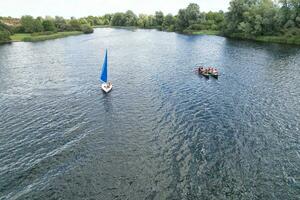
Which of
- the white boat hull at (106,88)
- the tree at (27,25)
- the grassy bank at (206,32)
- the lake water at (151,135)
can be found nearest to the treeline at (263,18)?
the grassy bank at (206,32)

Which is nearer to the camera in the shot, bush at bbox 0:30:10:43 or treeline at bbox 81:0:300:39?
treeline at bbox 81:0:300:39

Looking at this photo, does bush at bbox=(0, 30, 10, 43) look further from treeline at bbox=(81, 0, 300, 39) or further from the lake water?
treeline at bbox=(81, 0, 300, 39)

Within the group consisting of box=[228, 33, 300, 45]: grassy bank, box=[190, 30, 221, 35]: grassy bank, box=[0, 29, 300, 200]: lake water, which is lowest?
box=[0, 29, 300, 200]: lake water

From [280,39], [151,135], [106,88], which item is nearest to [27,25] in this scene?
[106,88]

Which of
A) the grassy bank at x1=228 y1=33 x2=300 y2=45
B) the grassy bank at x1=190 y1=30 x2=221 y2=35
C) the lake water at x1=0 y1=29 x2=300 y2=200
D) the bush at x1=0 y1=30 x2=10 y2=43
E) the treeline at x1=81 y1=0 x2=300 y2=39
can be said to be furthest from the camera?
the grassy bank at x1=190 y1=30 x2=221 y2=35

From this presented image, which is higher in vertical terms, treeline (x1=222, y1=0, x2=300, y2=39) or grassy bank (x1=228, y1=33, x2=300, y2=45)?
treeline (x1=222, y1=0, x2=300, y2=39)

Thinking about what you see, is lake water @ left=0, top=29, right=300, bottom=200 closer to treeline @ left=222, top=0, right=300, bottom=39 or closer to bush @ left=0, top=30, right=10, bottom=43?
treeline @ left=222, top=0, right=300, bottom=39

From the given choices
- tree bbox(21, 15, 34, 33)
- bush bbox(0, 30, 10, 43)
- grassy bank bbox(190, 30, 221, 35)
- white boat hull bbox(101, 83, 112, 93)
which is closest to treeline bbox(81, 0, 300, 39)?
grassy bank bbox(190, 30, 221, 35)

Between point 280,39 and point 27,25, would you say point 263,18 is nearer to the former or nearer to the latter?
point 280,39

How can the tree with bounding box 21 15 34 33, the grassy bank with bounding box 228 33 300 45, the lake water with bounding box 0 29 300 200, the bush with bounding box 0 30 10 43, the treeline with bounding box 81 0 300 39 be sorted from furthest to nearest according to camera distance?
the tree with bounding box 21 15 34 33, the bush with bounding box 0 30 10 43, the treeline with bounding box 81 0 300 39, the grassy bank with bounding box 228 33 300 45, the lake water with bounding box 0 29 300 200
